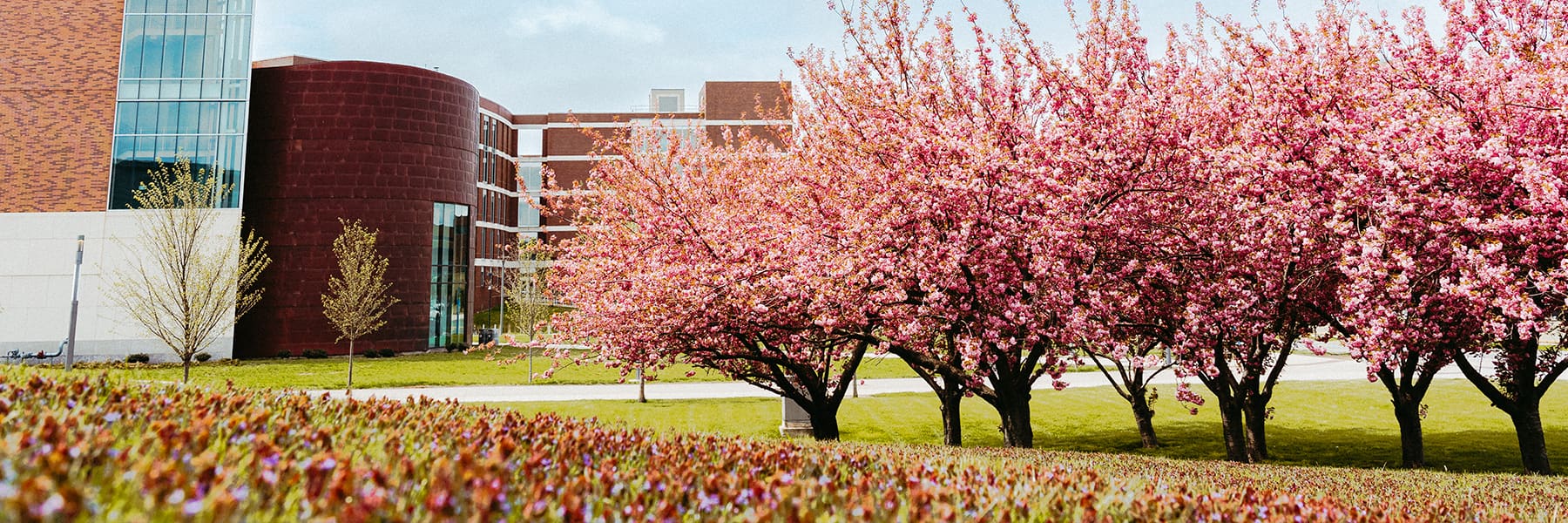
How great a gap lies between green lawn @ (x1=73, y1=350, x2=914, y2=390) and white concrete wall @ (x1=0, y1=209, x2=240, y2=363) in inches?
183

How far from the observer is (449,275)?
42.3 m

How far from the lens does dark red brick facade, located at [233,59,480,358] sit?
37.8 meters

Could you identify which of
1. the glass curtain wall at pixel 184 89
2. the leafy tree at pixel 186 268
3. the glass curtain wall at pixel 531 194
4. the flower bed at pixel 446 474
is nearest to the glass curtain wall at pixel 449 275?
the leafy tree at pixel 186 268

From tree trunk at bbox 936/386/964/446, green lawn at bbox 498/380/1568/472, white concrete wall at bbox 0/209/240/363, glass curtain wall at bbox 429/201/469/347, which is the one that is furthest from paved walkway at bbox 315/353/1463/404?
white concrete wall at bbox 0/209/240/363

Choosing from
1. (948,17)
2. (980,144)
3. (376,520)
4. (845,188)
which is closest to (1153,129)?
(980,144)

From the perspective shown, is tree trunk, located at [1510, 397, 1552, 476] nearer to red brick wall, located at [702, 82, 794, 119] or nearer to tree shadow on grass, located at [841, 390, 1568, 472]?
tree shadow on grass, located at [841, 390, 1568, 472]

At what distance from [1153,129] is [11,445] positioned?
11.5 metres

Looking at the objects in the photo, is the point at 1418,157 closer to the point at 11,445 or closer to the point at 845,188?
the point at 845,188

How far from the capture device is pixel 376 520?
2389mm

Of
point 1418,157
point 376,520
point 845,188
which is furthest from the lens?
point 845,188

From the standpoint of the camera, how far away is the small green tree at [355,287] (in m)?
31.9

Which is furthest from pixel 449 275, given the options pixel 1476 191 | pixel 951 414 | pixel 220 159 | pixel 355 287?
pixel 1476 191

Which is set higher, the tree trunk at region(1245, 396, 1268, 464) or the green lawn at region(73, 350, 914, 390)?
the green lawn at region(73, 350, 914, 390)

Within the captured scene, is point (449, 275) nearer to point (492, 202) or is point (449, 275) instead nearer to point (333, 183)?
point (333, 183)
